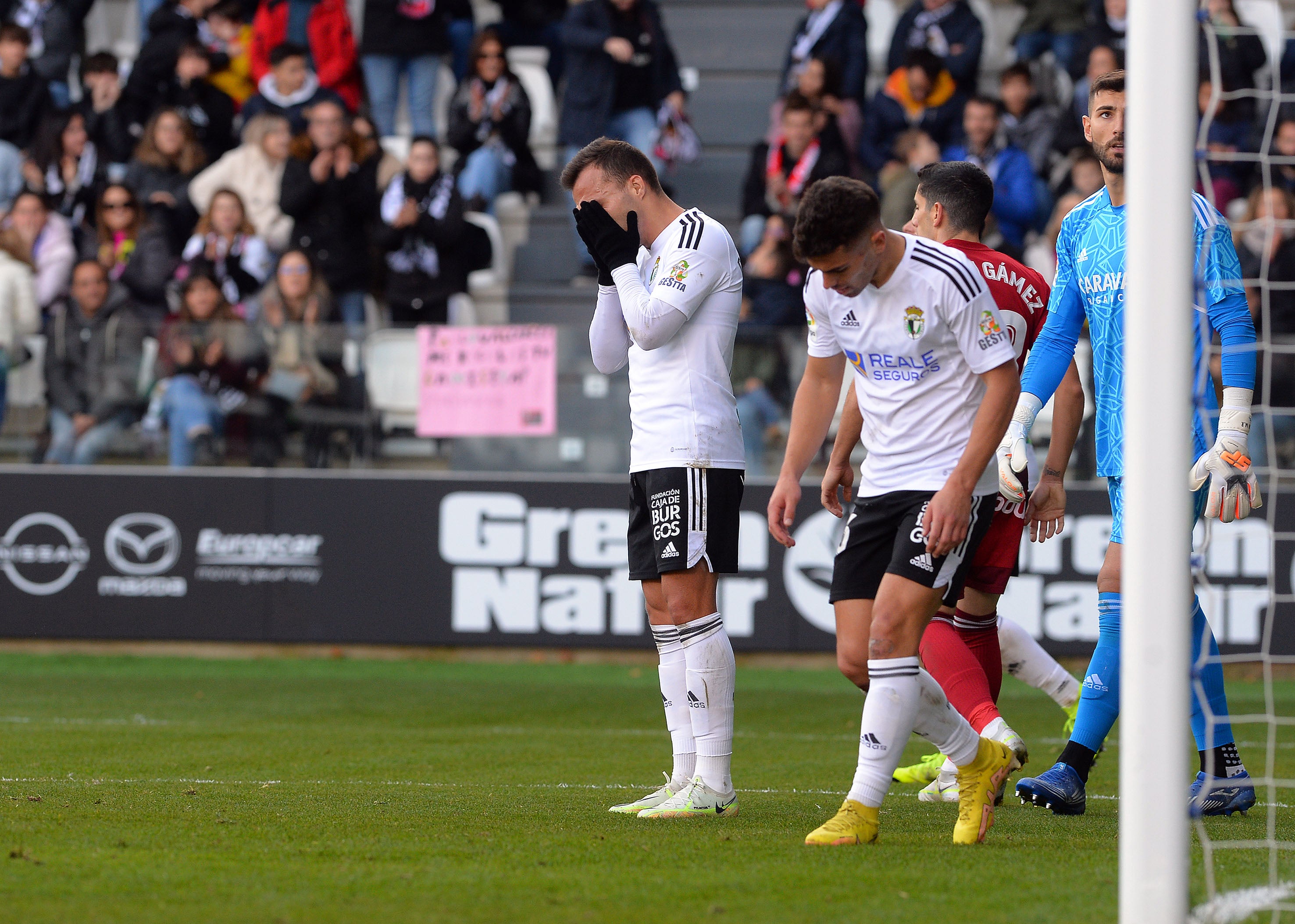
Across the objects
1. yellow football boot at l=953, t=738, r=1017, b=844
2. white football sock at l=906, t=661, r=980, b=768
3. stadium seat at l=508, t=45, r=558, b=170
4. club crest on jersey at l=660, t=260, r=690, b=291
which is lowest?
yellow football boot at l=953, t=738, r=1017, b=844

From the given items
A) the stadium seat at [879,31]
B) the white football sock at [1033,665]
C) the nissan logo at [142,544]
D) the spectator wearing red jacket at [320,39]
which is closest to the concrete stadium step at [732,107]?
the stadium seat at [879,31]

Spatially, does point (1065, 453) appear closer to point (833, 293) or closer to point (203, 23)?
point (833, 293)

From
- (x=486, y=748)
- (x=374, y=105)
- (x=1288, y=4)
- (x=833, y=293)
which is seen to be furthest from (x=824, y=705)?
(x=1288, y=4)

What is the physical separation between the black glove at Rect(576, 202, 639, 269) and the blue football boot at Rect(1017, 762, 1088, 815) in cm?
220

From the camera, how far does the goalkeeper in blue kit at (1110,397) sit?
5188 millimetres

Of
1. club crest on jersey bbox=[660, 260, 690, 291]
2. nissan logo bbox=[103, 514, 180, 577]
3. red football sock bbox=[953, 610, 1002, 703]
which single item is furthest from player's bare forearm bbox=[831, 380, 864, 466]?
nissan logo bbox=[103, 514, 180, 577]

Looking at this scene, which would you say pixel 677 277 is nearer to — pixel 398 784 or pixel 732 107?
pixel 398 784

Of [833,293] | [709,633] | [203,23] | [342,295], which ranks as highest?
[203,23]

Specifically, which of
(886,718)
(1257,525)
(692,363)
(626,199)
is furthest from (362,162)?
(886,718)

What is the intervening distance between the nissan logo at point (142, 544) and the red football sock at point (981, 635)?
727cm

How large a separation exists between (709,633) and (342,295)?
850 cm

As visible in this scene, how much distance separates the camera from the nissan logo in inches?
454

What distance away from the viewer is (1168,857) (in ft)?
10.6

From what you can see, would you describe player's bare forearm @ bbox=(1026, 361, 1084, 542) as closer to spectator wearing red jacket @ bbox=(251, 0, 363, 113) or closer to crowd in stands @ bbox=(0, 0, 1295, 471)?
crowd in stands @ bbox=(0, 0, 1295, 471)
